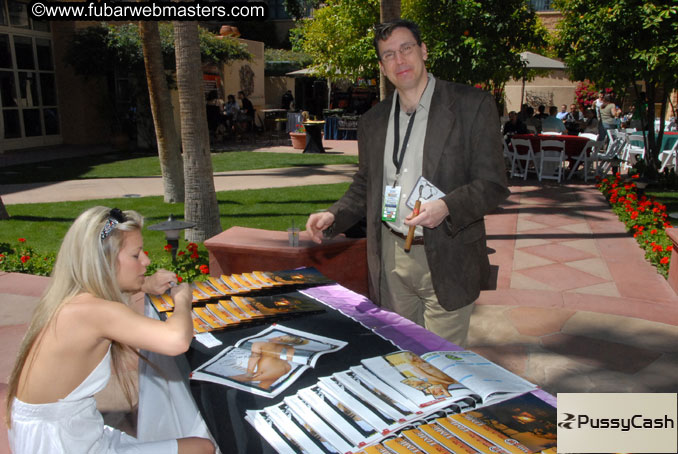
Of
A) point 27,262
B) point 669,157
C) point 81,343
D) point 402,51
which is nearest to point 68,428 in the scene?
point 81,343

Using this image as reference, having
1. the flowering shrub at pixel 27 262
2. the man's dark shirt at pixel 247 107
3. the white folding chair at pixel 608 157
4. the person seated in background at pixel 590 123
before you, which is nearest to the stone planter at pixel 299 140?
the man's dark shirt at pixel 247 107

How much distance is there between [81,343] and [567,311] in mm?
4199

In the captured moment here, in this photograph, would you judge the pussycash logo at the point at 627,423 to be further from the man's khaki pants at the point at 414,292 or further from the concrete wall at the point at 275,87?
the concrete wall at the point at 275,87

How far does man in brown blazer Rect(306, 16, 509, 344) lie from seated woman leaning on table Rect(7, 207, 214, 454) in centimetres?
99

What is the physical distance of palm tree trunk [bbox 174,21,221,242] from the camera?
20.6ft

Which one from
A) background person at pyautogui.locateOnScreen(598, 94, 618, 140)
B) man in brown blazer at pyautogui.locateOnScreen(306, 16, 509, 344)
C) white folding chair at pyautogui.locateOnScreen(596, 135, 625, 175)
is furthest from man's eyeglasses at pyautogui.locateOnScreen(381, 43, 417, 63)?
background person at pyautogui.locateOnScreen(598, 94, 618, 140)

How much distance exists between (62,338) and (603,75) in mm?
10757

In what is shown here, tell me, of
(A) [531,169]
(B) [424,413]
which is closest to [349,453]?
(B) [424,413]

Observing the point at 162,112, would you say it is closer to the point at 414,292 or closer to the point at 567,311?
the point at 567,311

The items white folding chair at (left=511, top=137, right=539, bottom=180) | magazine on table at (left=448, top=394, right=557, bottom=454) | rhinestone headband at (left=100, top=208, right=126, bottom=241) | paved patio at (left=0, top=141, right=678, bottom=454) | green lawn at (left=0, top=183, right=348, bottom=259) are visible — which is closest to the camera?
magazine on table at (left=448, top=394, right=557, bottom=454)

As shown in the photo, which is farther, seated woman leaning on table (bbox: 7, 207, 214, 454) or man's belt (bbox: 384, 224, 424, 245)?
man's belt (bbox: 384, 224, 424, 245)

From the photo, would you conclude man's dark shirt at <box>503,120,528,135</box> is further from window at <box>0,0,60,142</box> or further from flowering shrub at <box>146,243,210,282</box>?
window at <box>0,0,60,142</box>

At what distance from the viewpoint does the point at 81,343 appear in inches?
76.4

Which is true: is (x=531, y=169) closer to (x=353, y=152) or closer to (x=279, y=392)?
(x=353, y=152)
